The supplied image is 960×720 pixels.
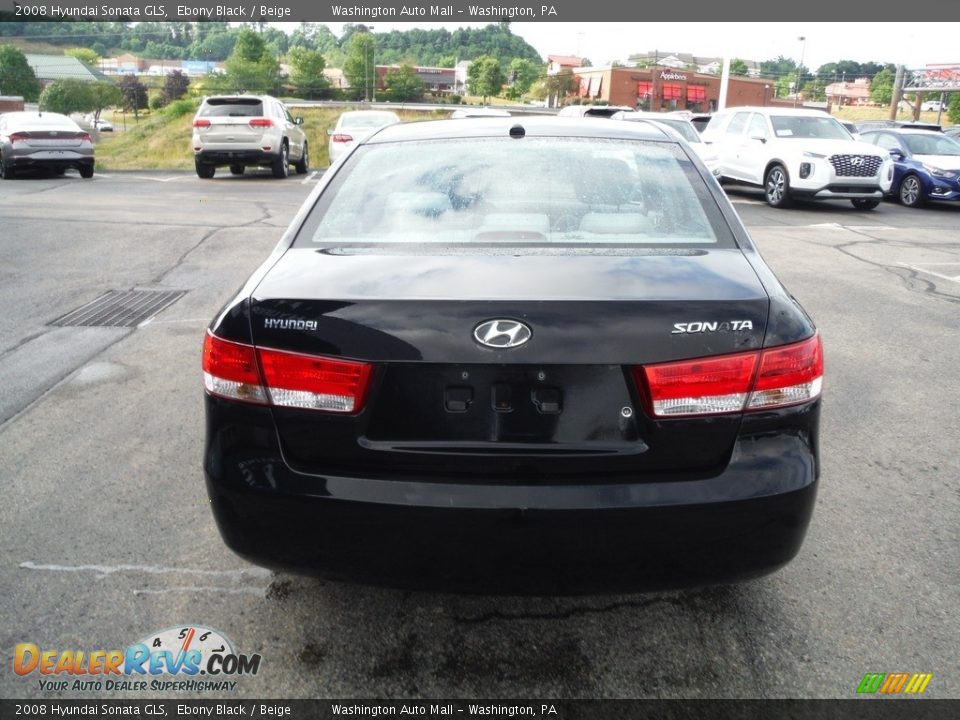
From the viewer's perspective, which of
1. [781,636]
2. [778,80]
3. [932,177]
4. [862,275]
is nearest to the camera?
[781,636]

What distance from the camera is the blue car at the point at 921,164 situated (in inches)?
671

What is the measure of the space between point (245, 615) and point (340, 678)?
19.3 inches

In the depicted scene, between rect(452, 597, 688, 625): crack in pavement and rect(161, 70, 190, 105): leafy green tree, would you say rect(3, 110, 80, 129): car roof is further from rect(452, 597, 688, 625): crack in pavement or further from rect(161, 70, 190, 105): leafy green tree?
rect(161, 70, 190, 105): leafy green tree

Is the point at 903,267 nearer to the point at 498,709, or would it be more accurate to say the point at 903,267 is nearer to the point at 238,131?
the point at 498,709

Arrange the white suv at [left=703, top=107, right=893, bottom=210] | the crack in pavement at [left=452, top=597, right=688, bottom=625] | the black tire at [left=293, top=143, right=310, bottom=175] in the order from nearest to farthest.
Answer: the crack in pavement at [left=452, top=597, right=688, bottom=625] < the white suv at [left=703, top=107, right=893, bottom=210] < the black tire at [left=293, top=143, right=310, bottom=175]

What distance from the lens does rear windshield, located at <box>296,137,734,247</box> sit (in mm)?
2898

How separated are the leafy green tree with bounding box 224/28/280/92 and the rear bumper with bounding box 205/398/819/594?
227 ft

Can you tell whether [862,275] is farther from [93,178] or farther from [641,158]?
[93,178]

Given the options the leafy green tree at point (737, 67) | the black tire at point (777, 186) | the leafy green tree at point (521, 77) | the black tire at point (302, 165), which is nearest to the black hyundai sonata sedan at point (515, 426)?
the black tire at point (777, 186)

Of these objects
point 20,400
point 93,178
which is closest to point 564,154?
point 20,400

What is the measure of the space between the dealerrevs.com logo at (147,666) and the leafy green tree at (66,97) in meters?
92.1

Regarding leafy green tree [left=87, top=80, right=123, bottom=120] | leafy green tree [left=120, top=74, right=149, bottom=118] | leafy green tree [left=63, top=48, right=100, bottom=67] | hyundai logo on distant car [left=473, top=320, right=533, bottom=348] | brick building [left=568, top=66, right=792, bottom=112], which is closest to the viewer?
hyundai logo on distant car [left=473, top=320, right=533, bottom=348]

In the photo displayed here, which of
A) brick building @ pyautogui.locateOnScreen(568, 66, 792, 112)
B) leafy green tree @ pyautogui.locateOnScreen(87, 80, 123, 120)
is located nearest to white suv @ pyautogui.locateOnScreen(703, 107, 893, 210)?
brick building @ pyautogui.locateOnScreen(568, 66, 792, 112)

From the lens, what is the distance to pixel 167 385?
17.2ft
